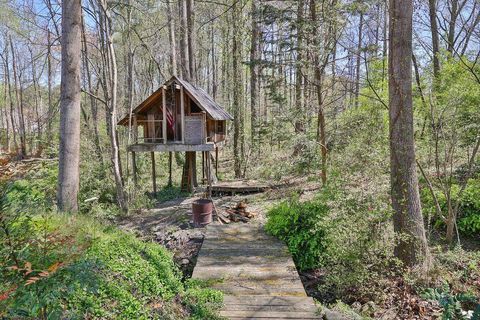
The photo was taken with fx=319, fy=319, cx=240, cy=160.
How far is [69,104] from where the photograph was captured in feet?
18.9

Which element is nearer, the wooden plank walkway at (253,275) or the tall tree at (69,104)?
the wooden plank walkway at (253,275)

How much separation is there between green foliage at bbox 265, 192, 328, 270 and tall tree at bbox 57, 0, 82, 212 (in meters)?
4.04

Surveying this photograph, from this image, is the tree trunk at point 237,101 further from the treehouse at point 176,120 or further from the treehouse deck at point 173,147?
the treehouse deck at point 173,147

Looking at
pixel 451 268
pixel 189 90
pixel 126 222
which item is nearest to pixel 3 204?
pixel 451 268

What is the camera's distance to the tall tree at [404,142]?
16.0 feet

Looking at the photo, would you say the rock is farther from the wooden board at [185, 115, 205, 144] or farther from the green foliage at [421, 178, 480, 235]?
the wooden board at [185, 115, 205, 144]

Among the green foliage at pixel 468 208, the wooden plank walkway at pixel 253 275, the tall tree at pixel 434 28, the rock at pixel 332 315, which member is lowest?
the rock at pixel 332 315

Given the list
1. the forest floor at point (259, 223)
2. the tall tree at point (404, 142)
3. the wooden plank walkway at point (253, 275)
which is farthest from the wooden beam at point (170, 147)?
the tall tree at point (404, 142)

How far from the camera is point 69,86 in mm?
5766

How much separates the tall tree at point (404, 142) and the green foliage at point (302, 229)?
135 cm

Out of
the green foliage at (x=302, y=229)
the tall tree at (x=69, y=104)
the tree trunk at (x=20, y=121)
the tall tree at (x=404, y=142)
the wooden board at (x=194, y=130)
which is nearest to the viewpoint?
the tall tree at (x=404, y=142)

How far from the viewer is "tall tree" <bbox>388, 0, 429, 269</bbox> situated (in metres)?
4.89

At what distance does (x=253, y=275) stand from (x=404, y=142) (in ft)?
10.5

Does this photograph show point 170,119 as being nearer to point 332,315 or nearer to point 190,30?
point 190,30
